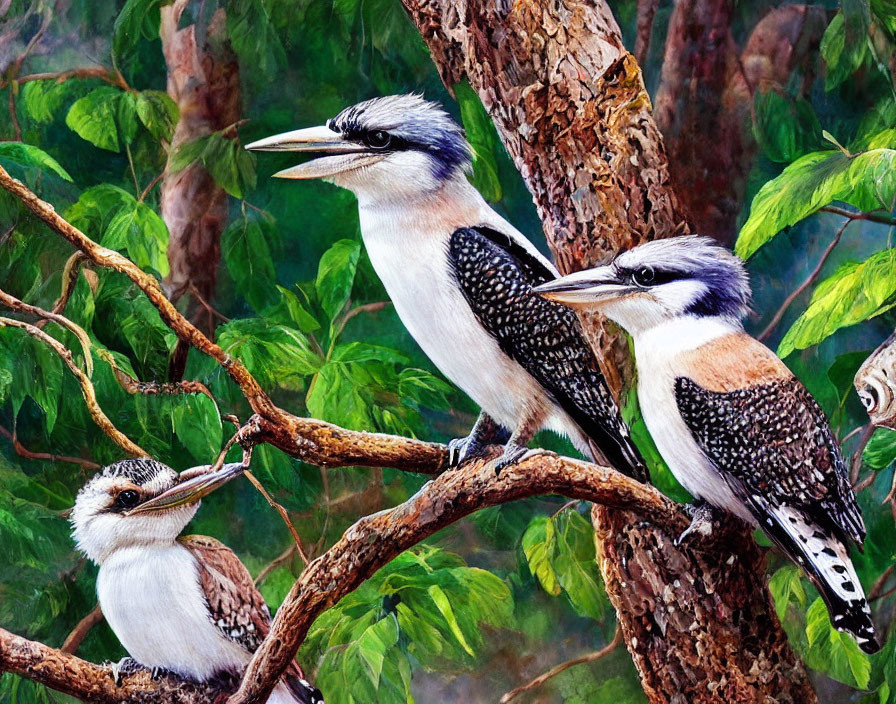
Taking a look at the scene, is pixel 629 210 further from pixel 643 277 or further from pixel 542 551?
pixel 542 551

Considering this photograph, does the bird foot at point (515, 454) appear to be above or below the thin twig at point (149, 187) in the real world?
below

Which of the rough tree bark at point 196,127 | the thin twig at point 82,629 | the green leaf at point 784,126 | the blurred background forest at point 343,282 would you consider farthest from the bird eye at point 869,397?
the thin twig at point 82,629

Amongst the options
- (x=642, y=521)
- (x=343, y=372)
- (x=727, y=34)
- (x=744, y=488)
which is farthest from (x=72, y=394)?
(x=727, y=34)

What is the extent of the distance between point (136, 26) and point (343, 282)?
510mm

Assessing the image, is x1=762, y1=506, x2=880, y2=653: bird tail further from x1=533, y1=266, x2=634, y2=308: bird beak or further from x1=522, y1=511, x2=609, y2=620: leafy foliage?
x1=533, y1=266, x2=634, y2=308: bird beak

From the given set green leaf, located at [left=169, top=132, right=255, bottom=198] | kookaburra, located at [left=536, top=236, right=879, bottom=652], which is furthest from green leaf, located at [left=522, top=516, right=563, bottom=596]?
green leaf, located at [left=169, top=132, right=255, bottom=198]

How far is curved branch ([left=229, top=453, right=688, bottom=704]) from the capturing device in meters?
1.30

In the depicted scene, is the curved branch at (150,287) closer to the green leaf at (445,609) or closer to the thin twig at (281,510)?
the thin twig at (281,510)

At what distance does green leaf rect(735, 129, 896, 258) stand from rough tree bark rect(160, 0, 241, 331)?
31.4 inches

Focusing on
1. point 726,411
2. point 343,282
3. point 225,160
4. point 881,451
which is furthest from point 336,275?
point 881,451

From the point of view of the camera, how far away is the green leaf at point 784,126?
1.36 metres

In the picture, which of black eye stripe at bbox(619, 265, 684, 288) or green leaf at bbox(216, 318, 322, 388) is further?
green leaf at bbox(216, 318, 322, 388)

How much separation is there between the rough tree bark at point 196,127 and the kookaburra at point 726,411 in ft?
1.74

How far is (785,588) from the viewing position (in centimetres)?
136
